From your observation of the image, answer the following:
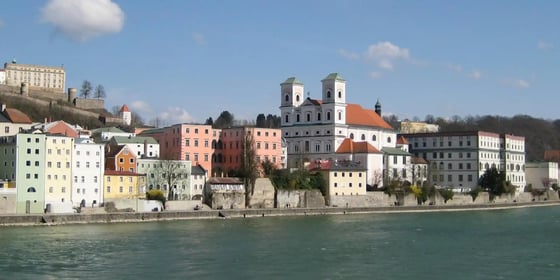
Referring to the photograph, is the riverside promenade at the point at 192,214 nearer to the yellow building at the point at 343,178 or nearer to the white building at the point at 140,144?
the yellow building at the point at 343,178

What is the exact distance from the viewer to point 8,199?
46.2 metres

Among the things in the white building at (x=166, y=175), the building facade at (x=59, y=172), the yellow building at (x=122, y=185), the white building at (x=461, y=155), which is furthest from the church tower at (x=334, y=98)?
the building facade at (x=59, y=172)

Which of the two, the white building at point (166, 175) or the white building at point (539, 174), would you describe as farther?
the white building at point (539, 174)

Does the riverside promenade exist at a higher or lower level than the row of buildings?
lower

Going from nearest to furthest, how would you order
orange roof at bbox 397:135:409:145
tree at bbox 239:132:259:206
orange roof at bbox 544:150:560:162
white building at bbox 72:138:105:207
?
white building at bbox 72:138:105:207 → tree at bbox 239:132:259:206 → orange roof at bbox 397:135:409:145 → orange roof at bbox 544:150:560:162

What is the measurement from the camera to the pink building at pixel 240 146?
209 feet

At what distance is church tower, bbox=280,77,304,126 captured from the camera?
A: 252 feet

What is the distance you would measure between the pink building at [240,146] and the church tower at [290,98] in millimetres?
10339

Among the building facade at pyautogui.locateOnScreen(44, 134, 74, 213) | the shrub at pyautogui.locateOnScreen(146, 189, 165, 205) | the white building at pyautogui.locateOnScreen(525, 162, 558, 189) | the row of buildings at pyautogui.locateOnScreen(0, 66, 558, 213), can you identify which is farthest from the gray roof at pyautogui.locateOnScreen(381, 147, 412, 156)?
the building facade at pyautogui.locateOnScreen(44, 134, 74, 213)

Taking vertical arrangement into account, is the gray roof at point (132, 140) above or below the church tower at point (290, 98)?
below

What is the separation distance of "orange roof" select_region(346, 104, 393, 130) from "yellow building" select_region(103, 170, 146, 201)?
90.5 ft

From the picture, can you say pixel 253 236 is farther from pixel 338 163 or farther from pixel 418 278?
pixel 338 163

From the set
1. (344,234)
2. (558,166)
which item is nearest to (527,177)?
(558,166)

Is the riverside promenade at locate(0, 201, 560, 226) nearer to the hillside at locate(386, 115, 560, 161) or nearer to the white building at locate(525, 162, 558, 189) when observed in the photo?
the white building at locate(525, 162, 558, 189)
